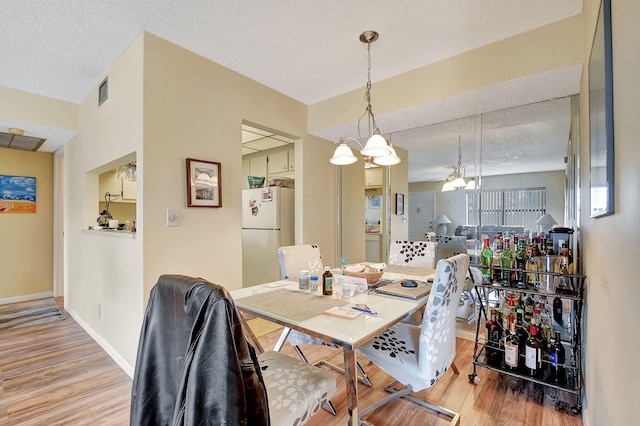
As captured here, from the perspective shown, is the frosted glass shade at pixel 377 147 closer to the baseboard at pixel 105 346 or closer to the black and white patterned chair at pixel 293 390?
the black and white patterned chair at pixel 293 390

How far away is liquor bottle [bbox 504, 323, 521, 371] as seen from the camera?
1.93 m

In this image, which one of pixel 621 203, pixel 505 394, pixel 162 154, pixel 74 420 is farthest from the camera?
pixel 162 154

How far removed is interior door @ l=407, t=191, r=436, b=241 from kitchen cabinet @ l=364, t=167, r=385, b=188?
1.99 feet

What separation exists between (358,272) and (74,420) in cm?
189

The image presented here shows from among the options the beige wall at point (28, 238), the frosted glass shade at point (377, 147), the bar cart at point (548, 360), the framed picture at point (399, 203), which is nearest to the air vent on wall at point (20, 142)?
the beige wall at point (28, 238)

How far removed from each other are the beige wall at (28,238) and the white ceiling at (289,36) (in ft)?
5.65

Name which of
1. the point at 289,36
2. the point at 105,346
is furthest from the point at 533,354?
the point at 105,346

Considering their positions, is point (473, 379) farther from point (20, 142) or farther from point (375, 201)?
point (20, 142)

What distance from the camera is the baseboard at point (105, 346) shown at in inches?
88.1

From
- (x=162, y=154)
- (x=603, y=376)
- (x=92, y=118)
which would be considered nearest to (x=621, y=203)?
(x=603, y=376)

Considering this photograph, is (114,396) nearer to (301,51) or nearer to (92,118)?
(92,118)

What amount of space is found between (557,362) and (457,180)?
1646 mm

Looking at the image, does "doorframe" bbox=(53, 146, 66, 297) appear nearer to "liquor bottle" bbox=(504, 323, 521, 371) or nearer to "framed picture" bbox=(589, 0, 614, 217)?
"liquor bottle" bbox=(504, 323, 521, 371)

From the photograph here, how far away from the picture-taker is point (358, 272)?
2.01 meters
